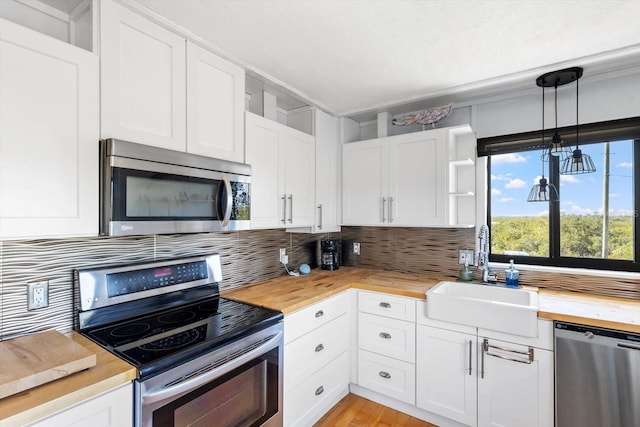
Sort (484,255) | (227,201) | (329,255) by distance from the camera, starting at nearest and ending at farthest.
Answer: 1. (227,201)
2. (484,255)
3. (329,255)

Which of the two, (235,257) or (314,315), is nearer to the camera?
(314,315)

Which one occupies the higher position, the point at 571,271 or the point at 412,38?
the point at 412,38

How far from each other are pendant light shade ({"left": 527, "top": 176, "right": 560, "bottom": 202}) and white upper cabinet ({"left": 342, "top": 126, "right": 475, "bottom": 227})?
435 mm

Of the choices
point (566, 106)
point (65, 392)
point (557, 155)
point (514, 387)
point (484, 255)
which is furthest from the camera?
point (484, 255)

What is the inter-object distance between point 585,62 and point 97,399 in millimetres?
2909

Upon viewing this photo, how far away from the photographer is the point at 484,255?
2.47 meters

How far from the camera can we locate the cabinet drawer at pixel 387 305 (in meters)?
2.21

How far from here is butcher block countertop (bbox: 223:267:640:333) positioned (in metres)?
1.70

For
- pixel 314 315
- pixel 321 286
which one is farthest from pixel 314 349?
pixel 321 286

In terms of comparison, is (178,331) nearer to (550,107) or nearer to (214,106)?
(214,106)

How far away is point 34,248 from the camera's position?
4.53ft

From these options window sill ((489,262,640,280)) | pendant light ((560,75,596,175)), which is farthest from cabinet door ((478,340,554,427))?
pendant light ((560,75,596,175))

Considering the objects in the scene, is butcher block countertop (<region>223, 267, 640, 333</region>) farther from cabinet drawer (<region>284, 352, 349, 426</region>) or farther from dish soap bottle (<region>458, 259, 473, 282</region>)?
cabinet drawer (<region>284, 352, 349, 426</region>)

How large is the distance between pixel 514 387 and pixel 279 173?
1.97 metres
